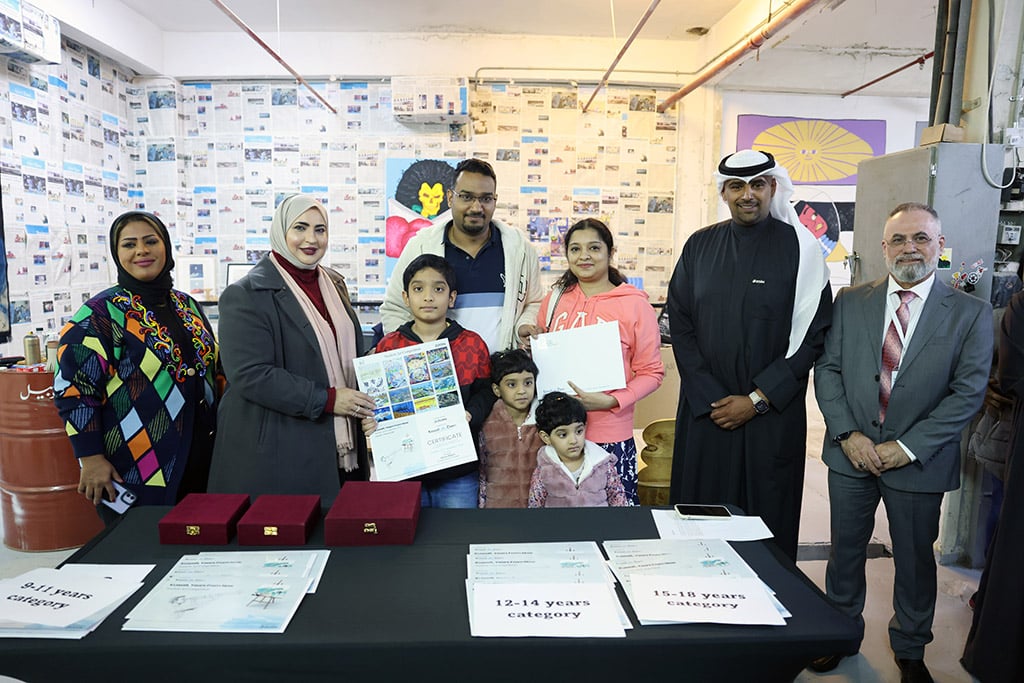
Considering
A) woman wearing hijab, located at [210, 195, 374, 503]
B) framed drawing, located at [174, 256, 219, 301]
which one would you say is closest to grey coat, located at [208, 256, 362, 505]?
woman wearing hijab, located at [210, 195, 374, 503]

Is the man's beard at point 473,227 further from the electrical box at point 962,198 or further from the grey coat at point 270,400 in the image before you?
the electrical box at point 962,198

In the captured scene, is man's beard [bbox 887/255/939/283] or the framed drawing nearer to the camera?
man's beard [bbox 887/255/939/283]

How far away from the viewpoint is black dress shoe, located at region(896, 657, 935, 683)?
7.74 ft

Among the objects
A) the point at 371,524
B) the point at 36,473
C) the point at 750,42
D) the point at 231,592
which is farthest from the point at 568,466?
the point at 750,42

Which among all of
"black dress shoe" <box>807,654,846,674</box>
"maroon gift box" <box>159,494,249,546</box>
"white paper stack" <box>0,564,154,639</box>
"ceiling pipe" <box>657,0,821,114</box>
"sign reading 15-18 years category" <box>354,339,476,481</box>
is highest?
"ceiling pipe" <box>657,0,821,114</box>

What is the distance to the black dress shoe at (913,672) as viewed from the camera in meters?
2.36

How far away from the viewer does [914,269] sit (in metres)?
2.40

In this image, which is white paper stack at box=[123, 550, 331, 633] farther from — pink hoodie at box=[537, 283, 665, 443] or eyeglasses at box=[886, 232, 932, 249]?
eyeglasses at box=[886, 232, 932, 249]

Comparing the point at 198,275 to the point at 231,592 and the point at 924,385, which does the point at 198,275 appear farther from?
the point at 924,385

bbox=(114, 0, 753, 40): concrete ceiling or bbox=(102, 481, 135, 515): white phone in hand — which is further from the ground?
bbox=(114, 0, 753, 40): concrete ceiling

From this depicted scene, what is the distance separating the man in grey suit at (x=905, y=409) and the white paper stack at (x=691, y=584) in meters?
1.24

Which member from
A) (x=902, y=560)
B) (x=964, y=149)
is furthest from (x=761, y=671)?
(x=964, y=149)

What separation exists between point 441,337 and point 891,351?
1743mm

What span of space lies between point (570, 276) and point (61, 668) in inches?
77.2
